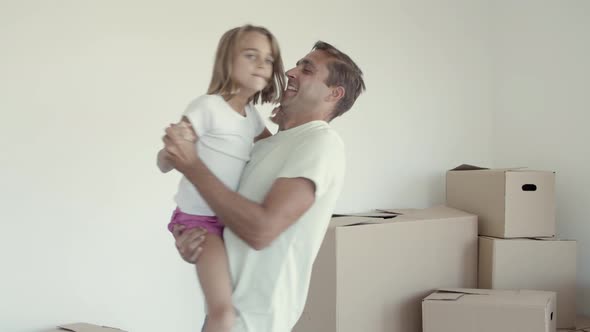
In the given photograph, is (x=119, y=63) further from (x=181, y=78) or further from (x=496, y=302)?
(x=496, y=302)

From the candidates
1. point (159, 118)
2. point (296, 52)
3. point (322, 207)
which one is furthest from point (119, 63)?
point (322, 207)

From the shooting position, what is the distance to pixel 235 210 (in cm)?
123

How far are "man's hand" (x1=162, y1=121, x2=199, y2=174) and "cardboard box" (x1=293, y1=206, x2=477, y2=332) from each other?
1201 millimetres

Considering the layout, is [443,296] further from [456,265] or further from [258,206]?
[258,206]

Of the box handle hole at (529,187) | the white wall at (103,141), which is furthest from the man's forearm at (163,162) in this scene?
the box handle hole at (529,187)

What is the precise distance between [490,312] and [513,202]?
59cm

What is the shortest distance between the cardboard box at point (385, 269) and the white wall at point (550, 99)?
0.63 metres

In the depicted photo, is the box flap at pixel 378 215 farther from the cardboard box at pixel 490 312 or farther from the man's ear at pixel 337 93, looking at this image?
the man's ear at pixel 337 93

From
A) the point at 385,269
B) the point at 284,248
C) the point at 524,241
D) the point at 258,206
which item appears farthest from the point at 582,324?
the point at 258,206

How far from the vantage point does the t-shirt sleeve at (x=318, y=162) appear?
1265mm

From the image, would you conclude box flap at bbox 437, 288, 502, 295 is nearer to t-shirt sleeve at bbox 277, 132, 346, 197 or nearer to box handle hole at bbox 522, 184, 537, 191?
box handle hole at bbox 522, 184, 537, 191

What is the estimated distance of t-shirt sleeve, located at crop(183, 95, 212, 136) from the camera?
133 cm

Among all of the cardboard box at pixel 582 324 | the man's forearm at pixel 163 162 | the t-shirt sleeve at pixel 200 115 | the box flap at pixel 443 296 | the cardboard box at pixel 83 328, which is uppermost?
the t-shirt sleeve at pixel 200 115

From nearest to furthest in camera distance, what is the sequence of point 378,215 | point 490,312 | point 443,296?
point 490,312 < point 443,296 < point 378,215
